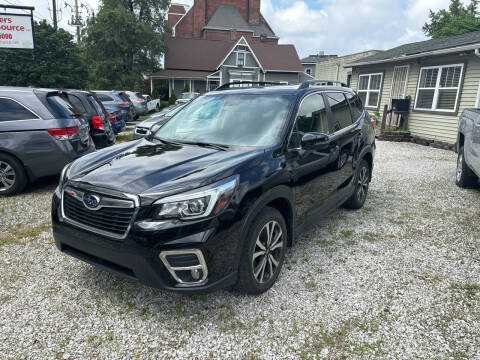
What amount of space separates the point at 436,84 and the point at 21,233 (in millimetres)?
13461

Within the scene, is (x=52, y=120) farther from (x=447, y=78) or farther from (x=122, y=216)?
(x=447, y=78)

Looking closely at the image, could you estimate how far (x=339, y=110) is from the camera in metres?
4.41

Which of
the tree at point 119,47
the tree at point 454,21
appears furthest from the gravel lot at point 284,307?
the tree at point 454,21

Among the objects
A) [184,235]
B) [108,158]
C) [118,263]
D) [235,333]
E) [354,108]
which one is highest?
[354,108]

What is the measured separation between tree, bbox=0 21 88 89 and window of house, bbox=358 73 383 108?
52.8 feet

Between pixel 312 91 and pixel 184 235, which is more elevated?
pixel 312 91

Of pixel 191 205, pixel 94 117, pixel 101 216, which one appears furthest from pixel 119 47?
pixel 191 205

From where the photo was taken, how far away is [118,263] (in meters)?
2.48

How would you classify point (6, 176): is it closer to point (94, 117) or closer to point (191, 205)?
point (94, 117)

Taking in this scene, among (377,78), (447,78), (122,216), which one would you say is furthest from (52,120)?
(377,78)

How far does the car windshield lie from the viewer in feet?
10.8

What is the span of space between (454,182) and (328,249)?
4.94 metres

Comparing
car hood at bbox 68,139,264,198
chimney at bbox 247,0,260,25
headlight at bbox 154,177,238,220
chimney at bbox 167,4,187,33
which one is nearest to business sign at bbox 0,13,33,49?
car hood at bbox 68,139,264,198

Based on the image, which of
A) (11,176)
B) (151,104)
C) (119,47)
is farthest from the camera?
(119,47)
